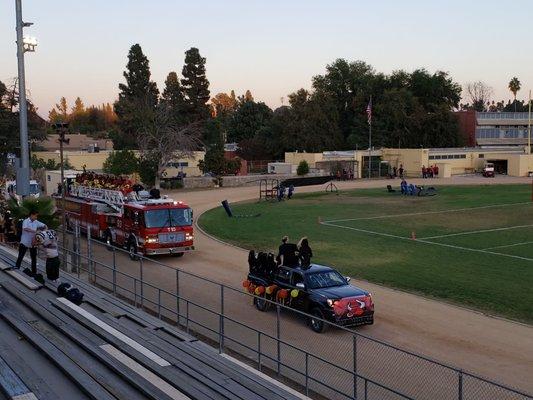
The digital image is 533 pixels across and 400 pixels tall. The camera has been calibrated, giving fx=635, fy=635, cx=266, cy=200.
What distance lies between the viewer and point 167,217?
2853cm

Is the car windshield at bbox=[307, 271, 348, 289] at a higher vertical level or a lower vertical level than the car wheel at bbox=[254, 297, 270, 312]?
higher

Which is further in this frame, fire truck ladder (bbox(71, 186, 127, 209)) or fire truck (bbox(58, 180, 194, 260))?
fire truck ladder (bbox(71, 186, 127, 209))

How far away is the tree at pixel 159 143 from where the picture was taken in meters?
69.4

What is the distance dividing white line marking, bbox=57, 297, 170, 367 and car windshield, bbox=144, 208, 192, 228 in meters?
14.0

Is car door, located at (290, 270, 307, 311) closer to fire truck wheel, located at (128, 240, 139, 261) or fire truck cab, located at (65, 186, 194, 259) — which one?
fire truck cab, located at (65, 186, 194, 259)

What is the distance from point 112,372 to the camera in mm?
9711

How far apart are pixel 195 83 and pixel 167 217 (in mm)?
87871

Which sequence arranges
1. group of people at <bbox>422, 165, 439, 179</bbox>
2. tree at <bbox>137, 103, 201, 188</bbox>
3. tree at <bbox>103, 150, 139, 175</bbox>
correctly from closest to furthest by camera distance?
tree at <bbox>103, 150, 139, 175</bbox>, tree at <bbox>137, 103, 201, 188</bbox>, group of people at <bbox>422, 165, 439, 179</bbox>

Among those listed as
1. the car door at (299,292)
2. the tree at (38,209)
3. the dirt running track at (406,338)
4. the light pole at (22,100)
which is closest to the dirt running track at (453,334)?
the dirt running track at (406,338)

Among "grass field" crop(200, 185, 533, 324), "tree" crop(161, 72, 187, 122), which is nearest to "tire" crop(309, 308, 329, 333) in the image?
"grass field" crop(200, 185, 533, 324)

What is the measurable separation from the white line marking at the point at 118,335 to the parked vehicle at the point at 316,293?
4951 millimetres

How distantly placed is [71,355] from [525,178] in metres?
82.2

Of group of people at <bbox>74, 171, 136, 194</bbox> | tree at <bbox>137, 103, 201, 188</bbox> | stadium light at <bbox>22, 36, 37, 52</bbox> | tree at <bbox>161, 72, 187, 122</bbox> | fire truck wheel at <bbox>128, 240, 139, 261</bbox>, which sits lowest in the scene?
fire truck wheel at <bbox>128, 240, 139, 261</bbox>

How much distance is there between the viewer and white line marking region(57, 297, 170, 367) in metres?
10.5
